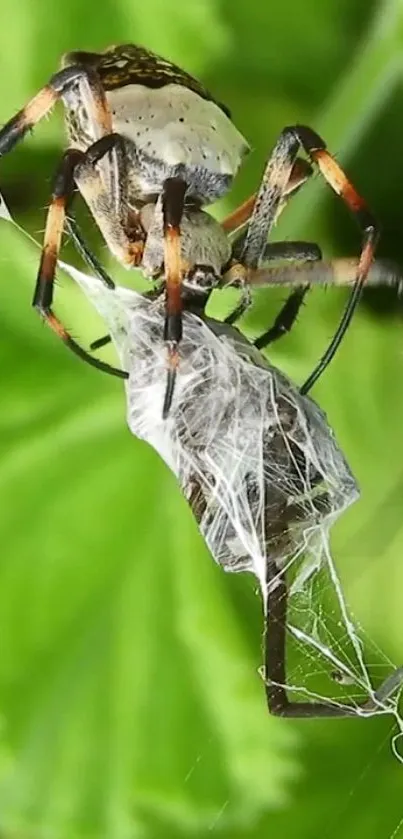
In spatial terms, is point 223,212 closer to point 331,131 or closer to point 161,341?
point 331,131

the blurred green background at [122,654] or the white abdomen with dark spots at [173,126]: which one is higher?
the white abdomen with dark spots at [173,126]

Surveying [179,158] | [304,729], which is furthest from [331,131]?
[304,729]

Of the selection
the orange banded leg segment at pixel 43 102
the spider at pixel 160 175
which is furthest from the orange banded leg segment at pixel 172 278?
the orange banded leg segment at pixel 43 102

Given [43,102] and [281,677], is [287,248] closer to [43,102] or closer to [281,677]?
[43,102]

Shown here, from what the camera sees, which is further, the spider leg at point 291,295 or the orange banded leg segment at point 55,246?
the spider leg at point 291,295

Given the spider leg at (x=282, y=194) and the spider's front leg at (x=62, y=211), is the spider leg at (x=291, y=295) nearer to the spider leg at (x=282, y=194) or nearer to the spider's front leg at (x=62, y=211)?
the spider leg at (x=282, y=194)

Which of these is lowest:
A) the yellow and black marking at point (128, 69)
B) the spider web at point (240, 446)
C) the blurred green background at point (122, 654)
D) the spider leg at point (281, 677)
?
the blurred green background at point (122, 654)

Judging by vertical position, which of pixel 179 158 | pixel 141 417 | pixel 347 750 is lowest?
pixel 347 750

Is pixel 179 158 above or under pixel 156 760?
above
